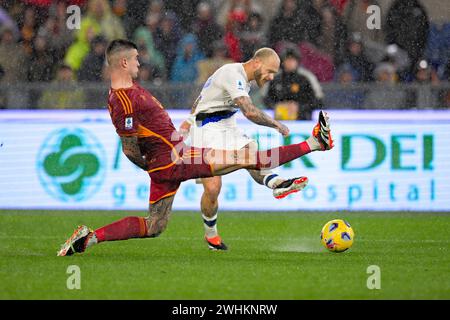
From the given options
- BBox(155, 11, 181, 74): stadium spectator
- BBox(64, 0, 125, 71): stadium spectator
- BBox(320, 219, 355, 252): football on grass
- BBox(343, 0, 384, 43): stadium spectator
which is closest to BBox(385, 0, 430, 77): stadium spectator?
BBox(343, 0, 384, 43): stadium spectator

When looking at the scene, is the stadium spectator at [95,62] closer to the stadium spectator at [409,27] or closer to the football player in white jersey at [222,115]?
the stadium spectator at [409,27]

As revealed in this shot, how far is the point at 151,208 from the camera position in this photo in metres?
10.2

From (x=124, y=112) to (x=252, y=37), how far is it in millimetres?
6831

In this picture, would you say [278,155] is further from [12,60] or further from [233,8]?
[12,60]

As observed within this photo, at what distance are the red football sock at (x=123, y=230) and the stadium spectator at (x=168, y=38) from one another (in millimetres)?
6944

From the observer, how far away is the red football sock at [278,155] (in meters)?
10.0

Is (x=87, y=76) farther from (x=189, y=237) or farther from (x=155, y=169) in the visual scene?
(x=155, y=169)

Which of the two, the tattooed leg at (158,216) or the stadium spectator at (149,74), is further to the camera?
the stadium spectator at (149,74)

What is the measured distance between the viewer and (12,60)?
16.5 meters

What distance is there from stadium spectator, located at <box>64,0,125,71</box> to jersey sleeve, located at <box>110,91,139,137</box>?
6.68m

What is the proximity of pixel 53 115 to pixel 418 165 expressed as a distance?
486 centimetres

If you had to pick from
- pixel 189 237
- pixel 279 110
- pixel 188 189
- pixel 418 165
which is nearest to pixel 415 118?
pixel 418 165

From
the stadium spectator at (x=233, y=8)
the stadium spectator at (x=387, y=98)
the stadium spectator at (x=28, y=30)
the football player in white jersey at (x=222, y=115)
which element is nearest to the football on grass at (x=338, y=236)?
the football player in white jersey at (x=222, y=115)

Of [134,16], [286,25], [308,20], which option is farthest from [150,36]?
[308,20]
